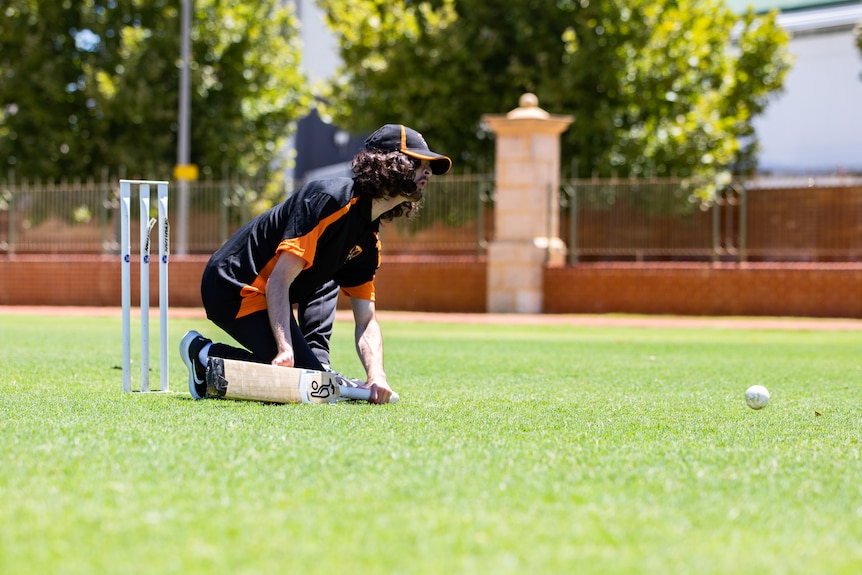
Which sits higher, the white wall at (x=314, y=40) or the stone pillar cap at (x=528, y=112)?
the white wall at (x=314, y=40)

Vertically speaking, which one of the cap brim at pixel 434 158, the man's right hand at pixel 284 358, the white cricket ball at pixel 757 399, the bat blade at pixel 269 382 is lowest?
the white cricket ball at pixel 757 399

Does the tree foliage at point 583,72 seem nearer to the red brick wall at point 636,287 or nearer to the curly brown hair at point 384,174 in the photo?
the red brick wall at point 636,287

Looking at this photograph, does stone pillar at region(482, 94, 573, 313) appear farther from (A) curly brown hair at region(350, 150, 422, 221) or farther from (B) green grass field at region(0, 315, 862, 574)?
(A) curly brown hair at region(350, 150, 422, 221)

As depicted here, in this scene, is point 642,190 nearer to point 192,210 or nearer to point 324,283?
point 192,210

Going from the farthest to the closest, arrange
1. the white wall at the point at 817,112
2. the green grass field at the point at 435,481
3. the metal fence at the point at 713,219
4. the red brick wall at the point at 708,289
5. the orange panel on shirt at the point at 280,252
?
the white wall at the point at 817,112 < the metal fence at the point at 713,219 < the red brick wall at the point at 708,289 < the orange panel on shirt at the point at 280,252 < the green grass field at the point at 435,481

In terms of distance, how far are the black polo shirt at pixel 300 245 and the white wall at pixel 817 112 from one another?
86.2ft

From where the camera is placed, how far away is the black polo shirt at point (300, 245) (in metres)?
5.49

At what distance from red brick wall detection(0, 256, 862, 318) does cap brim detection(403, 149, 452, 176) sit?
14406 mm

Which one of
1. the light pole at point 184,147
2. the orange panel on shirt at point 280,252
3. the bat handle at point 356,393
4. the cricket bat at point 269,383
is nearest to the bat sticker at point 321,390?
the cricket bat at point 269,383

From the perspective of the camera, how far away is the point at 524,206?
20.2m

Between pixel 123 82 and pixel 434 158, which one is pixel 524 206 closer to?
pixel 123 82

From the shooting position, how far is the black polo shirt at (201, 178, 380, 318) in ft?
18.0

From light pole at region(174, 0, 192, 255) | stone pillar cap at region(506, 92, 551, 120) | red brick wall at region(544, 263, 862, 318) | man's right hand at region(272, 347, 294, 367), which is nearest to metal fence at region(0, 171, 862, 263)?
red brick wall at region(544, 263, 862, 318)

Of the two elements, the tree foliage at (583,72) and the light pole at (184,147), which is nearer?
the tree foliage at (583,72)
